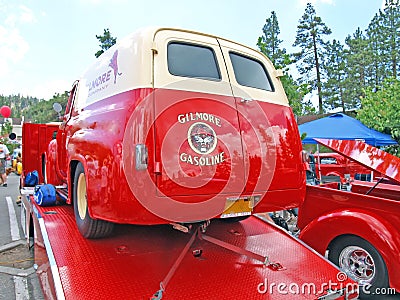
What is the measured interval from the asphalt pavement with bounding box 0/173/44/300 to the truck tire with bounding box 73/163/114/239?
117 centimetres

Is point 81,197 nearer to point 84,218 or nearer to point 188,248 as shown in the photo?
point 84,218

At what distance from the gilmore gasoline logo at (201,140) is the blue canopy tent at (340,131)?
5.95m

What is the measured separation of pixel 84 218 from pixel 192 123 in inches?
60.6

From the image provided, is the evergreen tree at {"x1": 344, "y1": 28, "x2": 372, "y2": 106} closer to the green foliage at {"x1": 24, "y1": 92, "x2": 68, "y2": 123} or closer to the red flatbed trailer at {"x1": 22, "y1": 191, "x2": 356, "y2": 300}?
the green foliage at {"x1": 24, "y1": 92, "x2": 68, "y2": 123}

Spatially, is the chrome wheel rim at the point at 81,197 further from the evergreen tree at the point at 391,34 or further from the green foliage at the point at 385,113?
the evergreen tree at the point at 391,34

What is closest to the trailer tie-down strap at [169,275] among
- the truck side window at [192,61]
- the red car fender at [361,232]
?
the truck side window at [192,61]

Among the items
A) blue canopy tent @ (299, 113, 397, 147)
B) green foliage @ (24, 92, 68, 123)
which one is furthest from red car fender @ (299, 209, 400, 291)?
green foliage @ (24, 92, 68, 123)

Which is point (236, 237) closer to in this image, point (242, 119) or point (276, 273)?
point (276, 273)

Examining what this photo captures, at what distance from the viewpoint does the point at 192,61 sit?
289 cm

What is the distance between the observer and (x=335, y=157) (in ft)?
34.1

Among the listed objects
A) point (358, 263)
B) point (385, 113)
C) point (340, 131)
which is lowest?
point (358, 263)

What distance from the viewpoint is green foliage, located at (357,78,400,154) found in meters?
10.4

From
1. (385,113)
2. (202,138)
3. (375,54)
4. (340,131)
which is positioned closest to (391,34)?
(375,54)

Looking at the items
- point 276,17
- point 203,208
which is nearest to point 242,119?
point 203,208
